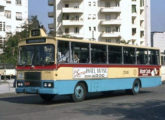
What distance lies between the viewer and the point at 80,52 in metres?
19.1

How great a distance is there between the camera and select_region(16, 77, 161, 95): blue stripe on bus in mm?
17625

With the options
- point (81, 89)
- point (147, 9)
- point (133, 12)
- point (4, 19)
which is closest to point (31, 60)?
point (81, 89)

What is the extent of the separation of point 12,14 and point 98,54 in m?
61.1

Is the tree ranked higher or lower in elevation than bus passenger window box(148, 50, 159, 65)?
higher

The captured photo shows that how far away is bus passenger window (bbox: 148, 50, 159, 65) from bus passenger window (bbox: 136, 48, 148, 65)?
0.50m

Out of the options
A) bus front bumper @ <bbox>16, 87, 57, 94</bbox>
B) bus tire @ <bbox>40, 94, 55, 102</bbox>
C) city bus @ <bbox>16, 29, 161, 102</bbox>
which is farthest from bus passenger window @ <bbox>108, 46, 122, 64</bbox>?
bus front bumper @ <bbox>16, 87, 57, 94</bbox>

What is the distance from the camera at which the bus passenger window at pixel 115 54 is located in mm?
21484

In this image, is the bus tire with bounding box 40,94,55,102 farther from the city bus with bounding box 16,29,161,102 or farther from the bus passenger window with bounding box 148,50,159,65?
the bus passenger window with bounding box 148,50,159,65

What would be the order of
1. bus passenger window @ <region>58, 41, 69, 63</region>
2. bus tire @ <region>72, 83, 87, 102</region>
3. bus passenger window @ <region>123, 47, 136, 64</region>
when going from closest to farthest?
1. bus passenger window @ <region>58, 41, 69, 63</region>
2. bus tire @ <region>72, 83, 87, 102</region>
3. bus passenger window @ <region>123, 47, 136, 64</region>

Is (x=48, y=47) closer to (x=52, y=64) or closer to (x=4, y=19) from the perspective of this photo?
(x=52, y=64)

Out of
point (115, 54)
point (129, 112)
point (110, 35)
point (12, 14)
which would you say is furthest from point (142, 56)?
point (110, 35)

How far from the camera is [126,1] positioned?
87.4 meters

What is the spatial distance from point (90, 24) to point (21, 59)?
66.9 meters

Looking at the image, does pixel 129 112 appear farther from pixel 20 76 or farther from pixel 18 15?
pixel 18 15
